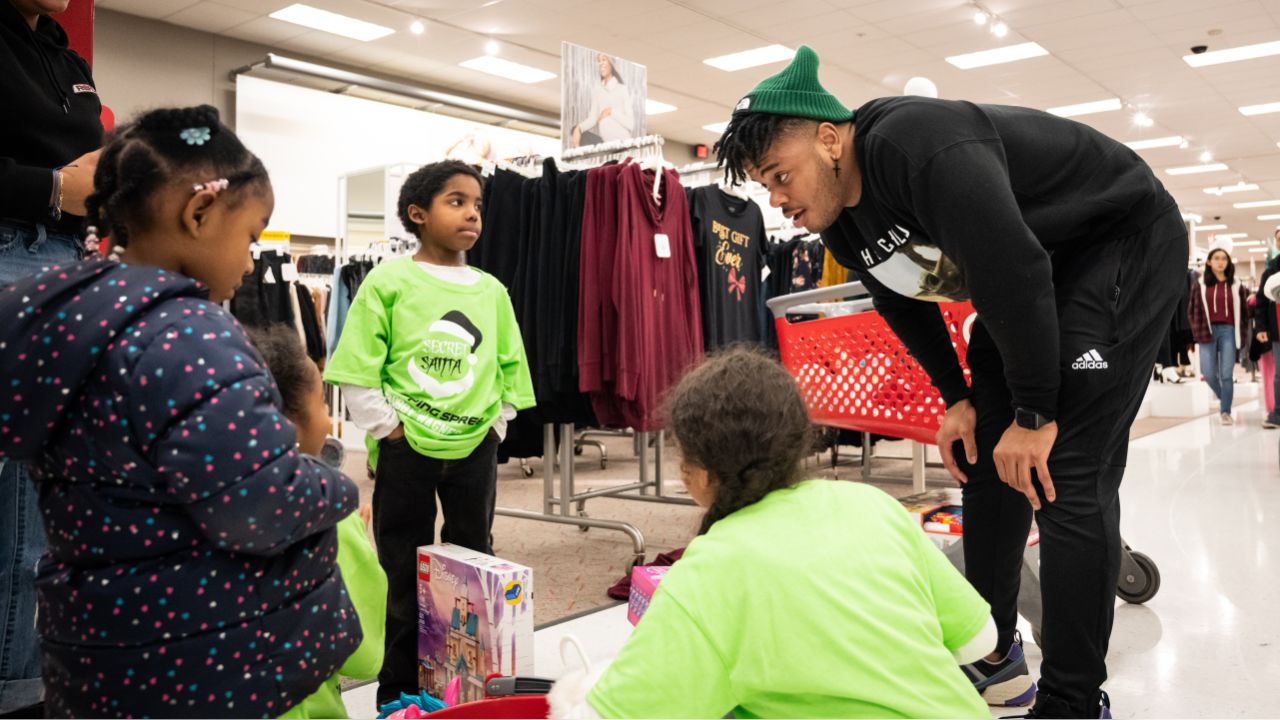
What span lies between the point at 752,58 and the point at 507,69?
2.85 m

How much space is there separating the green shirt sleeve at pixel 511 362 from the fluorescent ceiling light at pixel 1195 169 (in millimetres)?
17514

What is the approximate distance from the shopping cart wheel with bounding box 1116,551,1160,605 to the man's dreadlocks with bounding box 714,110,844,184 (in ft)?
5.84

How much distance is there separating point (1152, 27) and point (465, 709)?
10022 millimetres

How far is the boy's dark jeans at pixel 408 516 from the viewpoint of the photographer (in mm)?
2084

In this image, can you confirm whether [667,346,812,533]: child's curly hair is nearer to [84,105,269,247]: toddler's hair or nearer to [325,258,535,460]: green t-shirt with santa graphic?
[84,105,269,247]: toddler's hair

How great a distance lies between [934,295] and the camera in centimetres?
172

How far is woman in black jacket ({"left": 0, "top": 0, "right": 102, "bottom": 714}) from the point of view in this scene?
1537mm

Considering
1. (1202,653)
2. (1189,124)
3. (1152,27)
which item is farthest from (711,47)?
(1202,653)

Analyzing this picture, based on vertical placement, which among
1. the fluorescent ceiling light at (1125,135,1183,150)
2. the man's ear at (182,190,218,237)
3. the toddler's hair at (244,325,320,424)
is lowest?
the toddler's hair at (244,325,320,424)

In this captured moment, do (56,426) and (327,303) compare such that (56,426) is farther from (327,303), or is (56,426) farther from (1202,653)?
(327,303)

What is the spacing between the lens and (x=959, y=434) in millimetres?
1804

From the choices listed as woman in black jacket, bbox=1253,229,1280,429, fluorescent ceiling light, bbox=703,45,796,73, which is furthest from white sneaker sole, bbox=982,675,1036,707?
fluorescent ceiling light, bbox=703,45,796,73

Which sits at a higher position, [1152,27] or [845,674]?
[1152,27]

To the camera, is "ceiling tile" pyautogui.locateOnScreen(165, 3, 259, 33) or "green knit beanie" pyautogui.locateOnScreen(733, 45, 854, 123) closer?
"green knit beanie" pyautogui.locateOnScreen(733, 45, 854, 123)
